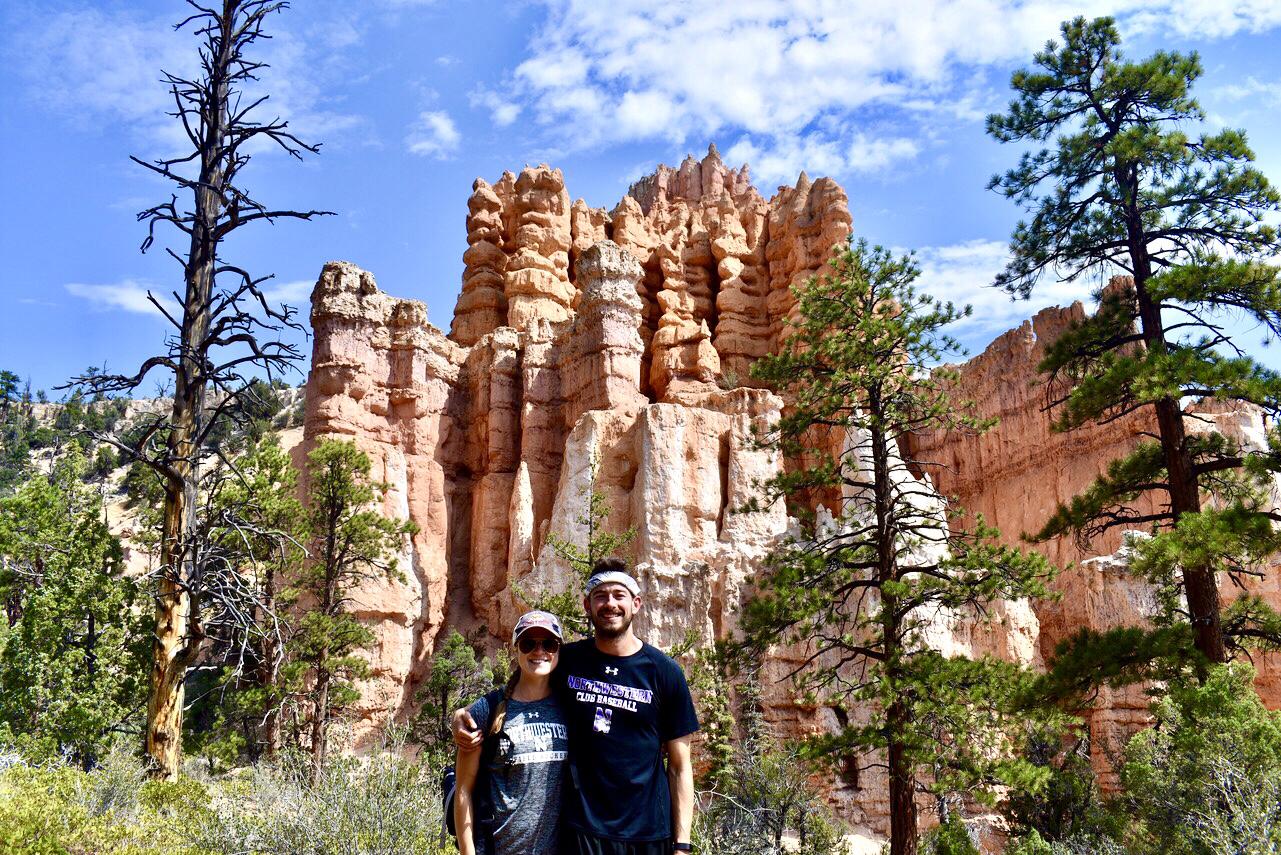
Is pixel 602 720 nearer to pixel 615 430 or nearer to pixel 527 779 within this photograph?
pixel 527 779

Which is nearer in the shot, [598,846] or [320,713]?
[598,846]

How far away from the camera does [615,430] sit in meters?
28.7

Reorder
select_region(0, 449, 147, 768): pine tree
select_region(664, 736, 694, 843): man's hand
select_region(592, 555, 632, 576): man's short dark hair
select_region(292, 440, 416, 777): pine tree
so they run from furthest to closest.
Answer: select_region(292, 440, 416, 777): pine tree, select_region(0, 449, 147, 768): pine tree, select_region(592, 555, 632, 576): man's short dark hair, select_region(664, 736, 694, 843): man's hand

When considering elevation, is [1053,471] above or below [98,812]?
above

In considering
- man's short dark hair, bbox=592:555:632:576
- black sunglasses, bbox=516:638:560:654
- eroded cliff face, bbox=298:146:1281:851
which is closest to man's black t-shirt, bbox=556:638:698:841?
black sunglasses, bbox=516:638:560:654

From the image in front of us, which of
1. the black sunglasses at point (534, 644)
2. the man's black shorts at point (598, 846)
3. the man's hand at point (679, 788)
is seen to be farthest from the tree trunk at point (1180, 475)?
the black sunglasses at point (534, 644)

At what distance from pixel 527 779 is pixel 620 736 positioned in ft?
1.51

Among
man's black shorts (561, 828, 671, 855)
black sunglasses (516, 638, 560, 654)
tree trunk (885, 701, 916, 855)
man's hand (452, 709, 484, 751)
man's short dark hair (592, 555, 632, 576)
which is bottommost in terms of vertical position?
tree trunk (885, 701, 916, 855)

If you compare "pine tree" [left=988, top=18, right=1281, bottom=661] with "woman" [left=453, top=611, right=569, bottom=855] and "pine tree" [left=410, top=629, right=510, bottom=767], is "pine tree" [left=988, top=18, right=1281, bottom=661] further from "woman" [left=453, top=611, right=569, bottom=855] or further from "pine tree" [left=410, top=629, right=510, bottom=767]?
"pine tree" [left=410, top=629, right=510, bottom=767]

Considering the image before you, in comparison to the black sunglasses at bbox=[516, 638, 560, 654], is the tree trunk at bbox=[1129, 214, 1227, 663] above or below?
above

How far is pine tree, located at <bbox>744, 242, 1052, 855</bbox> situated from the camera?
33.0ft

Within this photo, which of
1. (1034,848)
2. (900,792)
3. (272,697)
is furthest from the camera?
(272,697)

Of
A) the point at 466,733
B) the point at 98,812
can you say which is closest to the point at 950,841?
the point at 466,733

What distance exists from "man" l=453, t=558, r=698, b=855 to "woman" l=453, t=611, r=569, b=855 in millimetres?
68
